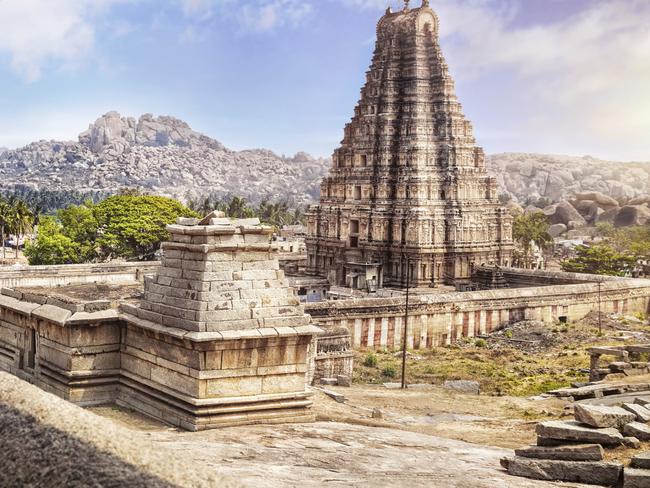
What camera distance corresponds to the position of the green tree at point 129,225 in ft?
164

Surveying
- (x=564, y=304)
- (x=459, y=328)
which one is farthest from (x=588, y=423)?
(x=564, y=304)

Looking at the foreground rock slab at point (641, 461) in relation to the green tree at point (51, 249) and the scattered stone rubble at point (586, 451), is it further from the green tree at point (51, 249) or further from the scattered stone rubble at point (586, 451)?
the green tree at point (51, 249)

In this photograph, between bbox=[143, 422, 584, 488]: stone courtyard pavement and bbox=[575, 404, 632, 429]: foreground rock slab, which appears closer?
bbox=[143, 422, 584, 488]: stone courtyard pavement

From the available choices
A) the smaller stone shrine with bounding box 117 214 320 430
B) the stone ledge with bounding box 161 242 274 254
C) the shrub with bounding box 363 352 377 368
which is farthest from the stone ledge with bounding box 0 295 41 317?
the shrub with bounding box 363 352 377 368

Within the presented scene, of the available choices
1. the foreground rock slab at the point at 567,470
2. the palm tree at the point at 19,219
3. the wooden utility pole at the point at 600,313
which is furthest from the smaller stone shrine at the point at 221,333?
the palm tree at the point at 19,219

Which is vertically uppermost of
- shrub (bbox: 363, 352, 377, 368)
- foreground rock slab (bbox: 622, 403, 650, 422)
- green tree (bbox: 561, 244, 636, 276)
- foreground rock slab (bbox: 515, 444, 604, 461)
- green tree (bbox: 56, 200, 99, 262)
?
green tree (bbox: 56, 200, 99, 262)

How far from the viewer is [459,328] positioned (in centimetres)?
3644

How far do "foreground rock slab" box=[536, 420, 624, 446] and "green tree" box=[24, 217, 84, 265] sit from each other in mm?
41731

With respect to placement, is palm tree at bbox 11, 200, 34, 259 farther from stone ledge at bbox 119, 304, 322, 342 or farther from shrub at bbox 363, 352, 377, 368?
stone ledge at bbox 119, 304, 322, 342

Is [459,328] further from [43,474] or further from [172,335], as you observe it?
[43,474]

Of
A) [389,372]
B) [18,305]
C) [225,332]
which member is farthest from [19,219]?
[225,332]

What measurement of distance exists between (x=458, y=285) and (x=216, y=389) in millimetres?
36520

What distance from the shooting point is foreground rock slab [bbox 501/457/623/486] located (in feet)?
29.2

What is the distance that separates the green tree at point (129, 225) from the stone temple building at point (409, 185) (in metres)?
10.5
